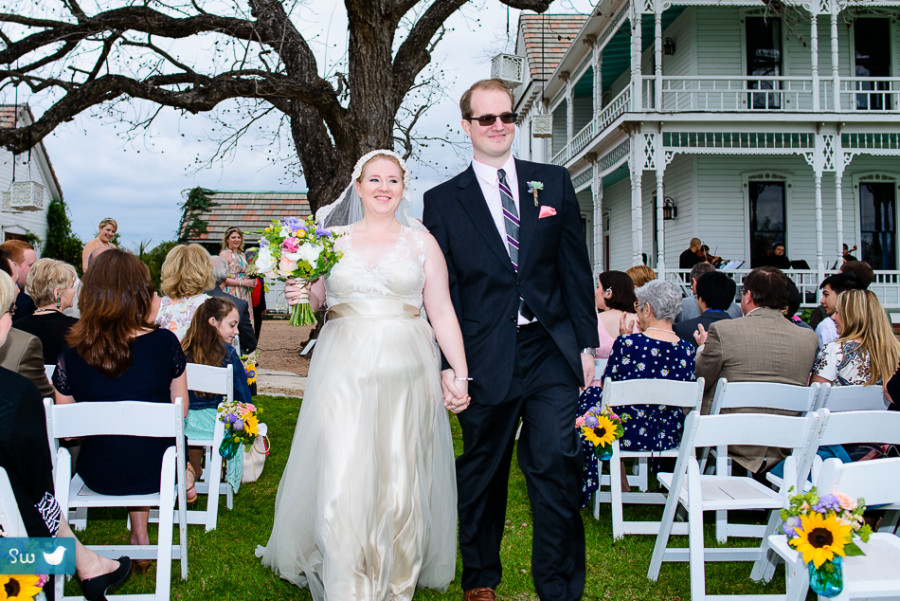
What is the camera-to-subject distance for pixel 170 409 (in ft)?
11.8

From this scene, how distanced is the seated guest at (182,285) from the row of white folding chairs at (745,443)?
4173mm

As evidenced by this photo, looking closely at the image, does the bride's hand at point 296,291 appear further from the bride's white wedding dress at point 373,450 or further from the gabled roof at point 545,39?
the gabled roof at point 545,39

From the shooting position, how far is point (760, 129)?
16000mm

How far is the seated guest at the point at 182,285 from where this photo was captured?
6324mm

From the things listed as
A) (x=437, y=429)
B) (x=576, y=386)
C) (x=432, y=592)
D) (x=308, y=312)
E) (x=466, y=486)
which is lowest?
(x=432, y=592)

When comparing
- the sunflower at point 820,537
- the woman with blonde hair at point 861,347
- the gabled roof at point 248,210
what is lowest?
the sunflower at point 820,537

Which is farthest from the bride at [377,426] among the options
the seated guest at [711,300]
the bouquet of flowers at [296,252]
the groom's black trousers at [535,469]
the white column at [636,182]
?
the white column at [636,182]

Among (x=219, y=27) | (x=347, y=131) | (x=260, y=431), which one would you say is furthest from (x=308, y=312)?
(x=219, y=27)

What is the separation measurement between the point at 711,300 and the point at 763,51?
44.8 feet

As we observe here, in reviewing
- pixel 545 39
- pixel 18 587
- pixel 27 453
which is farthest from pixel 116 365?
pixel 545 39

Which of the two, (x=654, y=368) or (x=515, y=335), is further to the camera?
(x=654, y=368)

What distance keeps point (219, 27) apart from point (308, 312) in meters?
8.19

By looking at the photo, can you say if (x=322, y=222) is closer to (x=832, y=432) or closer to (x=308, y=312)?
(x=308, y=312)

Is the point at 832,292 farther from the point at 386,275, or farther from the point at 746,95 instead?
the point at 746,95
